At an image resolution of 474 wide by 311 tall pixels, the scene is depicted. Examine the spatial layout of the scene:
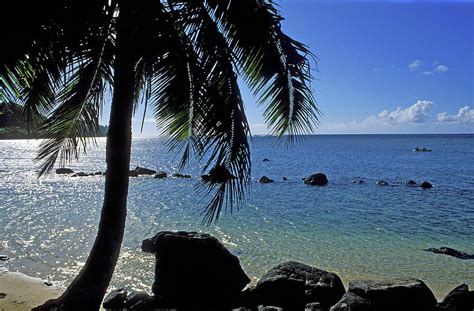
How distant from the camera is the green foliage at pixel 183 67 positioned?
484 cm

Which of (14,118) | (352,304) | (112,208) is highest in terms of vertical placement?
(14,118)

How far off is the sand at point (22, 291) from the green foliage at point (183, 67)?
587cm

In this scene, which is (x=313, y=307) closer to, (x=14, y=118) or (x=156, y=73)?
(x=156, y=73)

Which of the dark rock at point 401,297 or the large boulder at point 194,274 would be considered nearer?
the dark rock at point 401,297

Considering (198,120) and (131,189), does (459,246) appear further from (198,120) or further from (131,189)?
(131,189)

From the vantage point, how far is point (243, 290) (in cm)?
1121

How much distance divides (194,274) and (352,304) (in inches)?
154

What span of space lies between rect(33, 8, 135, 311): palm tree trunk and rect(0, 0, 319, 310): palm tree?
1 centimetres

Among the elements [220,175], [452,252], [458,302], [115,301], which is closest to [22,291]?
[115,301]

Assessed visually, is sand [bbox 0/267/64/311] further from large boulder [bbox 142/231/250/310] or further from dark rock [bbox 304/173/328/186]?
dark rock [bbox 304/173/328/186]

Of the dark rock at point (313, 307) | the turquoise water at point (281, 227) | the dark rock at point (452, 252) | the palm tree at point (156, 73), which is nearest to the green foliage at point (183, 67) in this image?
the palm tree at point (156, 73)

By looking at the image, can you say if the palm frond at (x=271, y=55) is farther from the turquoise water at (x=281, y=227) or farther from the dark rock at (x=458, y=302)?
the dark rock at (x=458, y=302)

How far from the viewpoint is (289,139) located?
6.17m

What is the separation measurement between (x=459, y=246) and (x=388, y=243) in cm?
296
